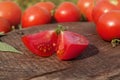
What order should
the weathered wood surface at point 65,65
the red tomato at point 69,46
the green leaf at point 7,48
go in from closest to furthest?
the weathered wood surface at point 65,65, the red tomato at point 69,46, the green leaf at point 7,48

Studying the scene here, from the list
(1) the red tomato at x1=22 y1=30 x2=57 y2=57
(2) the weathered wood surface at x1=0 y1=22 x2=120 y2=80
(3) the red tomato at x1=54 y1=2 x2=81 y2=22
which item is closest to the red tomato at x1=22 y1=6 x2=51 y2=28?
(3) the red tomato at x1=54 y1=2 x2=81 y2=22

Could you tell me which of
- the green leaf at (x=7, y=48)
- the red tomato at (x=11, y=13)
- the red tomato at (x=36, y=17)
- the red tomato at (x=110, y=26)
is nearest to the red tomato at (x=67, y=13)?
the red tomato at (x=36, y=17)

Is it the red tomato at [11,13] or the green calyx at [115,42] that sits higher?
the red tomato at [11,13]

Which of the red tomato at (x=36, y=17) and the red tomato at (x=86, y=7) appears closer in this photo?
the red tomato at (x=36, y=17)

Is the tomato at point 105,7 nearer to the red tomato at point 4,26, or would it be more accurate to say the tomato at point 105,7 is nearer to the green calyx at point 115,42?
the green calyx at point 115,42

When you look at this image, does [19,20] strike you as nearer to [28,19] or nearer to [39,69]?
[28,19]

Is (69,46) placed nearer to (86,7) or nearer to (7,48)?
(7,48)

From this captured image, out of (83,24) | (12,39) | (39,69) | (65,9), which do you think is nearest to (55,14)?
(65,9)

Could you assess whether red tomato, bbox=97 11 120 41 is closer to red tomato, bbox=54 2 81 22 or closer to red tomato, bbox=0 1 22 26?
red tomato, bbox=54 2 81 22
